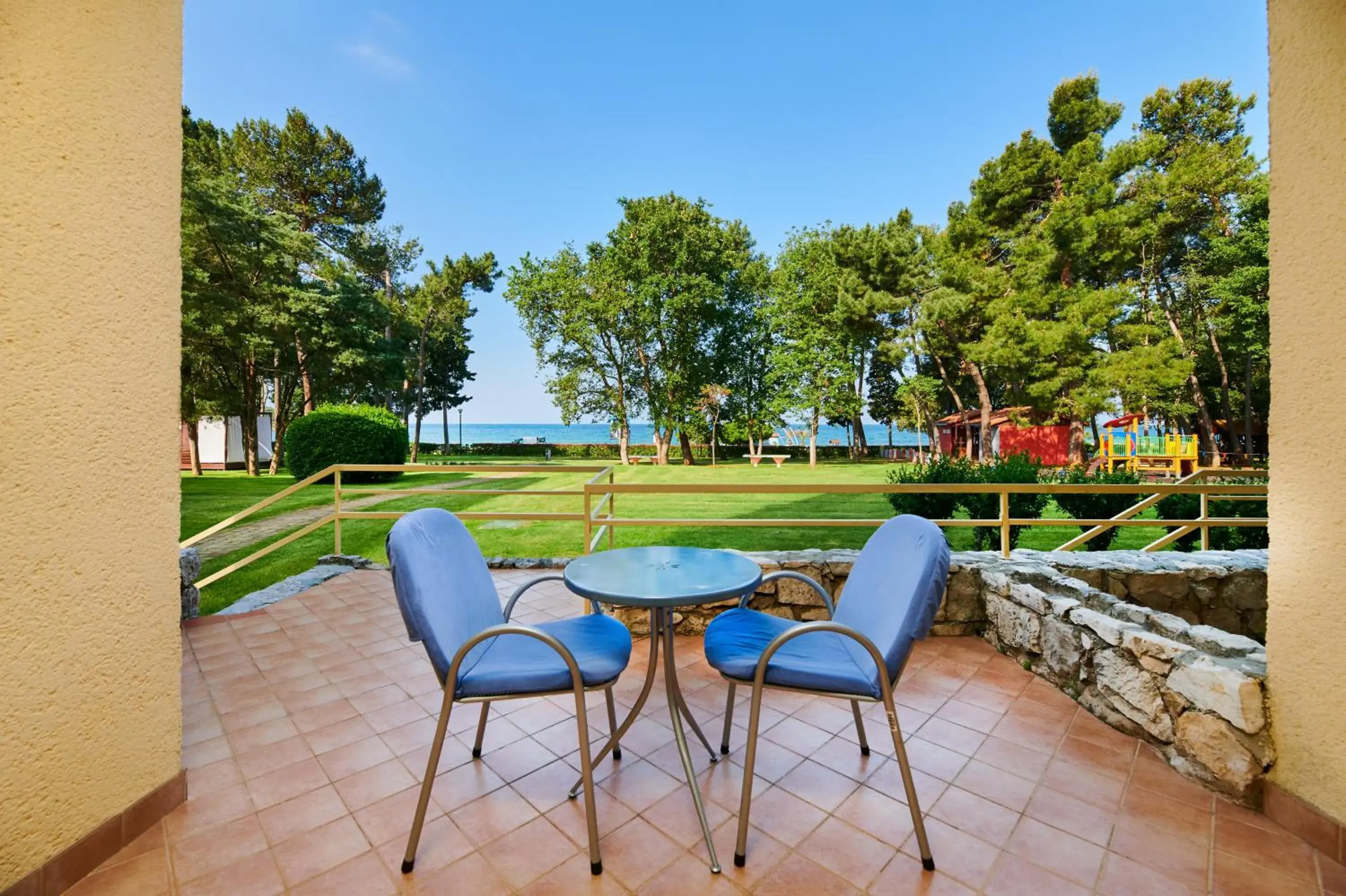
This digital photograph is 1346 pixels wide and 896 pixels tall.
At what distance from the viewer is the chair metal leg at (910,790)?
139 cm

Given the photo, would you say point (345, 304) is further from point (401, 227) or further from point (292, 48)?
point (401, 227)

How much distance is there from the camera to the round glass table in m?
1.58

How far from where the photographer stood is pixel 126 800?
1.49 metres

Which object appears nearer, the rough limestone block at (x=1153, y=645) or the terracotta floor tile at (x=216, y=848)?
the terracotta floor tile at (x=216, y=848)

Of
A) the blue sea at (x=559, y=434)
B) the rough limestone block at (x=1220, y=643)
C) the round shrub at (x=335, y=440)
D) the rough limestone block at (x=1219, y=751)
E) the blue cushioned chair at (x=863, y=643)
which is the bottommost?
the rough limestone block at (x=1219, y=751)

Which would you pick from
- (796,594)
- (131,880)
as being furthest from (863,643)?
(131,880)

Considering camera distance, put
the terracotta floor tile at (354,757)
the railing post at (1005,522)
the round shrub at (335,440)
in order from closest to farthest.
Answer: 1. the terracotta floor tile at (354,757)
2. the railing post at (1005,522)
3. the round shrub at (335,440)

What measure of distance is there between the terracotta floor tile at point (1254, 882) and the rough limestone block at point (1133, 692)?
529mm

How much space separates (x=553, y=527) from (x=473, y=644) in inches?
270

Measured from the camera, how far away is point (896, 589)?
166 centimetres

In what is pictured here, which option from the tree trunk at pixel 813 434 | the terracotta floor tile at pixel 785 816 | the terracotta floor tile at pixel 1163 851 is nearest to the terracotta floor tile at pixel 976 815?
the terracotta floor tile at pixel 1163 851

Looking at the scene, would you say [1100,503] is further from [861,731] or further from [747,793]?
[747,793]

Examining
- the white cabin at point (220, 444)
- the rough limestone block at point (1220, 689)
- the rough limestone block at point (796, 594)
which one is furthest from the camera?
the white cabin at point (220, 444)

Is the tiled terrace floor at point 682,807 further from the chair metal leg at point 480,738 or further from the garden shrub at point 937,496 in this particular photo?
the garden shrub at point 937,496
